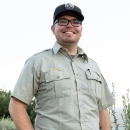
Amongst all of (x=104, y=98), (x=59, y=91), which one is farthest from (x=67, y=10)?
(x=104, y=98)

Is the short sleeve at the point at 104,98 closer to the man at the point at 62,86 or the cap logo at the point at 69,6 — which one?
the man at the point at 62,86

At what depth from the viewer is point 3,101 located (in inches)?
546

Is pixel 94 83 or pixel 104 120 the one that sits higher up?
pixel 94 83

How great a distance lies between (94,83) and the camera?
3086mm

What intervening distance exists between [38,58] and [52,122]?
0.55 m

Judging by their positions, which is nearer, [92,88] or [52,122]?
[52,122]

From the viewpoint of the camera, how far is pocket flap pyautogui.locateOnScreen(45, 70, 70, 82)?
2885 mm

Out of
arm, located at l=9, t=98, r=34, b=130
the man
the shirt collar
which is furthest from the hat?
arm, located at l=9, t=98, r=34, b=130

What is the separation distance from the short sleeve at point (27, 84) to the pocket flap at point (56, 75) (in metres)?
0.09

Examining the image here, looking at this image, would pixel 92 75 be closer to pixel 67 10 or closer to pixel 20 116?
pixel 67 10

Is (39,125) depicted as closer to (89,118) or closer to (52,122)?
(52,122)

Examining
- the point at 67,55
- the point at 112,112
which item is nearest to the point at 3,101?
the point at 112,112

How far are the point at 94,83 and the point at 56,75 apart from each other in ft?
1.23

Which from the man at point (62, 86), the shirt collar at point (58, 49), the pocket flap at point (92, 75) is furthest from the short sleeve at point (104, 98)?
the shirt collar at point (58, 49)
